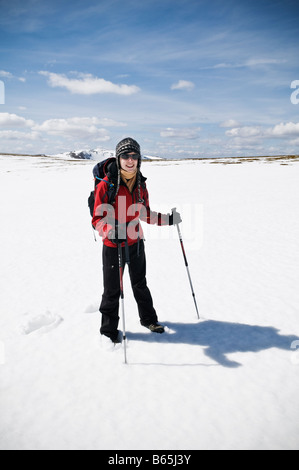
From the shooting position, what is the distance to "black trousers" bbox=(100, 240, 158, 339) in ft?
12.4

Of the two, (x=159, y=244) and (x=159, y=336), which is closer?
(x=159, y=336)

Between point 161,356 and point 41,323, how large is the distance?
2.33m

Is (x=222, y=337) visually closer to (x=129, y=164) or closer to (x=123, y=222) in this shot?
(x=123, y=222)

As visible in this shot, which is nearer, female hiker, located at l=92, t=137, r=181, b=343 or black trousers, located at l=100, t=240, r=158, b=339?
female hiker, located at l=92, t=137, r=181, b=343

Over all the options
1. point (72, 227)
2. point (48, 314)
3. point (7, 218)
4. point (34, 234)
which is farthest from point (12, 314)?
point (7, 218)

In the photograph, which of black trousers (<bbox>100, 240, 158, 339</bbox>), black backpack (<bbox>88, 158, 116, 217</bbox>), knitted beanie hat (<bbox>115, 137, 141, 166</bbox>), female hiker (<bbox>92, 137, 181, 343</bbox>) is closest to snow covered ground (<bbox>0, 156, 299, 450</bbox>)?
black trousers (<bbox>100, 240, 158, 339</bbox>)

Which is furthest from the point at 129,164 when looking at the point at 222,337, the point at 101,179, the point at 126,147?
the point at 222,337

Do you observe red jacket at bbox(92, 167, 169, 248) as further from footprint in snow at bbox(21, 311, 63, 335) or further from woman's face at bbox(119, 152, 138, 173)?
footprint in snow at bbox(21, 311, 63, 335)

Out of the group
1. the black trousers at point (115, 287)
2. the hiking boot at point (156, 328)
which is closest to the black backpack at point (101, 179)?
the black trousers at point (115, 287)

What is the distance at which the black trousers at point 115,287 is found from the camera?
3.79 metres

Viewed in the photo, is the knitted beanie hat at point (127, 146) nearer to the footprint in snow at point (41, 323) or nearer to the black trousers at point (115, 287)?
the black trousers at point (115, 287)

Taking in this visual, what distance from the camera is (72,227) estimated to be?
11156 mm
